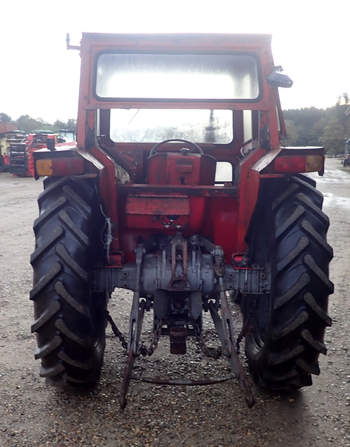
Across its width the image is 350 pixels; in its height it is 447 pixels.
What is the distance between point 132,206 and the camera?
300 cm

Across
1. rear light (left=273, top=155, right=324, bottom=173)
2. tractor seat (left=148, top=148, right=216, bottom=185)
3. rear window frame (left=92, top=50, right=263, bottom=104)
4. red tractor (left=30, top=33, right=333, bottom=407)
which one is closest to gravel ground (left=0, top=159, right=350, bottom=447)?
red tractor (left=30, top=33, right=333, bottom=407)

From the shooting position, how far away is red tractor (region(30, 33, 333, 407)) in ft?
8.84

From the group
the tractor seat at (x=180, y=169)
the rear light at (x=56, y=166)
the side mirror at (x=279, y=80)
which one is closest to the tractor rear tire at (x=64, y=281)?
the rear light at (x=56, y=166)

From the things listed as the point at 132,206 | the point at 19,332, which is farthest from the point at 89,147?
the point at 19,332

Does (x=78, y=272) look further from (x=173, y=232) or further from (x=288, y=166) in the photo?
(x=288, y=166)

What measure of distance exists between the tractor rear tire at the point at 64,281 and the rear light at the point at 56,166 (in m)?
0.15

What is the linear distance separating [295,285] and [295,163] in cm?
67

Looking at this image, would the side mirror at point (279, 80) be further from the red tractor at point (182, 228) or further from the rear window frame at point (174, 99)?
the rear window frame at point (174, 99)

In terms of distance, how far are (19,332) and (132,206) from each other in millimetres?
1818

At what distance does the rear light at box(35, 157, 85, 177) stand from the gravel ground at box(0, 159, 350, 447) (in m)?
1.41

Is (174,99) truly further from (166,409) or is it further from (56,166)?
(166,409)

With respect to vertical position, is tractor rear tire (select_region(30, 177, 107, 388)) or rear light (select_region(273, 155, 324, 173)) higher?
rear light (select_region(273, 155, 324, 173))

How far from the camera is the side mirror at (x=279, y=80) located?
2.89 metres

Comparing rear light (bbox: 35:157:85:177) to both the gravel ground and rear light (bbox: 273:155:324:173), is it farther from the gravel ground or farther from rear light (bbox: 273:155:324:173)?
the gravel ground
